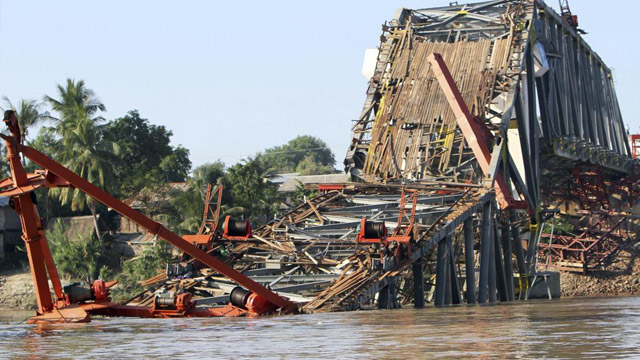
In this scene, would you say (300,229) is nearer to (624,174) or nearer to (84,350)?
(84,350)

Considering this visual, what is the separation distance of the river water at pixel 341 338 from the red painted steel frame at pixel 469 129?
18741mm

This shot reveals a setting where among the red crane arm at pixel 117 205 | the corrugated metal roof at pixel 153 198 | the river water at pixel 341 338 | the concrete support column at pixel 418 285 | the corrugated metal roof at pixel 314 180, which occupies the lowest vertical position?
the river water at pixel 341 338

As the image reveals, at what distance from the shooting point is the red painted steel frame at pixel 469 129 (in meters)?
46.6

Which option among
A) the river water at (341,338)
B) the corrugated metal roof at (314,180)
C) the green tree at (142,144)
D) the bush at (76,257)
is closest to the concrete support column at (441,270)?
the river water at (341,338)

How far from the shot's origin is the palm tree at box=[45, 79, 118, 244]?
67.1m

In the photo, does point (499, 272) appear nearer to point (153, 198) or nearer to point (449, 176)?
point (449, 176)

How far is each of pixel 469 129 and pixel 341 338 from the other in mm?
27716

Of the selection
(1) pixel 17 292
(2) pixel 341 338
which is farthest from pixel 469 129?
(1) pixel 17 292

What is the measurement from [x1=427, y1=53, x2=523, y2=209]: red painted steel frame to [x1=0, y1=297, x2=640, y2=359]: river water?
738 inches

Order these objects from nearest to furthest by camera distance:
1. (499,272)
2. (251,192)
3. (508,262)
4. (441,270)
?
(441,270) → (499,272) → (508,262) → (251,192)

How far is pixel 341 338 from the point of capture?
66.4 feet

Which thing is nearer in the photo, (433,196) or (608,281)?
(433,196)

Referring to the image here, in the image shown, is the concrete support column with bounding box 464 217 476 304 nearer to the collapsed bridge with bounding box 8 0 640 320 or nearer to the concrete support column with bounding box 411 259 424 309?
the collapsed bridge with bounding box 8 0 640 320

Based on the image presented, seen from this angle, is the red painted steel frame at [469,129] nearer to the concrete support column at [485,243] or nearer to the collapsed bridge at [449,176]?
the collapsed bridge at [449,176]
